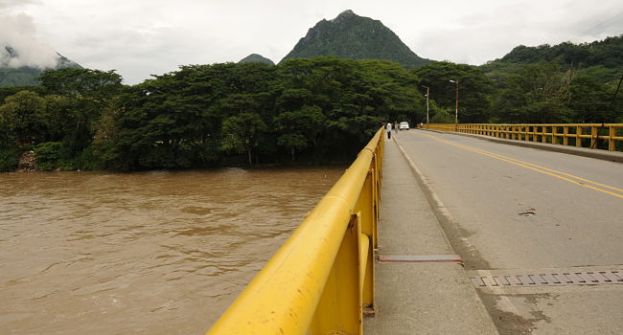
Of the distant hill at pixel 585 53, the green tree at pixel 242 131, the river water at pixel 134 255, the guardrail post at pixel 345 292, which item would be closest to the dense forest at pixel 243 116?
the green tree at pixel 242 131

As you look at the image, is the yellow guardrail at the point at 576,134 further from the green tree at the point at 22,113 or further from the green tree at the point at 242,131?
Result: the green tree at the point at 22,113

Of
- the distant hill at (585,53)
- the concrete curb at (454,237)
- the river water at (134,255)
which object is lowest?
the river water at (134,255)

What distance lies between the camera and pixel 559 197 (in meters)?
9.54

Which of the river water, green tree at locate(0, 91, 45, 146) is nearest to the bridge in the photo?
the river water

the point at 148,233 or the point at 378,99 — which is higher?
the point at 378,99

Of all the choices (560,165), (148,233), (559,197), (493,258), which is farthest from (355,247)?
(148,233)

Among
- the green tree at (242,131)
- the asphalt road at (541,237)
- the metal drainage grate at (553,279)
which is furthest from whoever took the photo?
the green tree at (242,131)

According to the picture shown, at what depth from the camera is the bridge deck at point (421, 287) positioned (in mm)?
3693

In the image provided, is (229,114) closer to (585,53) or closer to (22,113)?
(22,113)

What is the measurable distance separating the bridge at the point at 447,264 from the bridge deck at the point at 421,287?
Result: 0.05 ft

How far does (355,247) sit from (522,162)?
16.1 metres

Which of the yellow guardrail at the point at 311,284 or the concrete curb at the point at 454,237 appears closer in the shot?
the yellow guardrail at the point at 311,284

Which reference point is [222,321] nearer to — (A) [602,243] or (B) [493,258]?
(B) [493,258]

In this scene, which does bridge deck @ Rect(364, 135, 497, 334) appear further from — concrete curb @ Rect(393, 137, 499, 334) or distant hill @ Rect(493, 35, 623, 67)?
distant hill @ Rect(493, 35, 623, 67)
